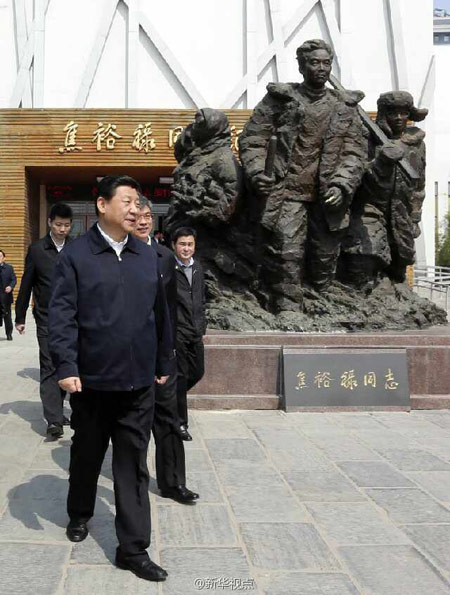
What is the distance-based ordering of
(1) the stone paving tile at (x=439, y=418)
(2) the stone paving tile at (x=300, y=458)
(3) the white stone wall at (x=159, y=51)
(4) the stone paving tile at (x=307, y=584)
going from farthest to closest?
(3) the white stone wall at (x=159, y=51) < (1) the stone paving tile at (x=439, y=418) < (2) the stone paving tile at (x=300, y=458) < (4) the stone paving tile at (x=307, y=584)

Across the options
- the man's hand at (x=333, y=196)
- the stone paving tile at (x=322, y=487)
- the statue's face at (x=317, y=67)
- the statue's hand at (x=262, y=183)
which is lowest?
the stone paving tile at (x=322, y=487)

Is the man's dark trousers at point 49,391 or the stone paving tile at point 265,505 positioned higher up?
the man's dark trousers at point 49,391

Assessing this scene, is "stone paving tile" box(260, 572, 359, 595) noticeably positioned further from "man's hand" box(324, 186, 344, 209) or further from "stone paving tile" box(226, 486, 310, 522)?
"man's hand" box(324, 186, 344, 209)

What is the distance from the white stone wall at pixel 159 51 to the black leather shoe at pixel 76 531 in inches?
601

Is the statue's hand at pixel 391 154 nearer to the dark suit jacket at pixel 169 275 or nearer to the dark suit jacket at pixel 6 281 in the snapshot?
the dark suit jacket at pixel 169 275

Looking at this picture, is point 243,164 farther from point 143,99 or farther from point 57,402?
point 143,99

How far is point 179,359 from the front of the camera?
4.47m

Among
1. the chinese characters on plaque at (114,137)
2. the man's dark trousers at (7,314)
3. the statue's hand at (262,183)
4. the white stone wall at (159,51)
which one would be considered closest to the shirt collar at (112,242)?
the statue's hand at (262,183)

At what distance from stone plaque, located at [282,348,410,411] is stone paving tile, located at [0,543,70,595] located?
3.25m

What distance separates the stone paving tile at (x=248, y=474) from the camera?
3842 millimetres

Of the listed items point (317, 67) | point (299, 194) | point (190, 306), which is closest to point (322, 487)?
point (190, 306)

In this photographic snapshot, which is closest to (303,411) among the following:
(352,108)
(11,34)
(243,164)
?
(243,164)

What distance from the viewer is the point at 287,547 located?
9.59 feet

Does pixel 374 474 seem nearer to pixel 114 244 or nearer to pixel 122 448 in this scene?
pixel 122 448
